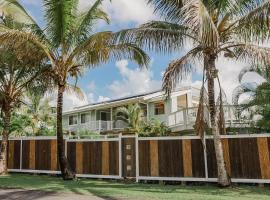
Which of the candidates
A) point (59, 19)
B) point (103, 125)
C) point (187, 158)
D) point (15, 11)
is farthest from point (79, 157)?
point (103, 125)

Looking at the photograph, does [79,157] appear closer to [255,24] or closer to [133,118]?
[255,24]

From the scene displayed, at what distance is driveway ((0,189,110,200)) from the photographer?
32.9 ft

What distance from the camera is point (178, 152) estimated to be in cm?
1380

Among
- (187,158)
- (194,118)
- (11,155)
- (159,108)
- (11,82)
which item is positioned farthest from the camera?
(159,108)

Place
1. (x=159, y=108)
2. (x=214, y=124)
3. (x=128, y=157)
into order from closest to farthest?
(x=214, y=124), (x=128, y=157), (x=159, y=108)

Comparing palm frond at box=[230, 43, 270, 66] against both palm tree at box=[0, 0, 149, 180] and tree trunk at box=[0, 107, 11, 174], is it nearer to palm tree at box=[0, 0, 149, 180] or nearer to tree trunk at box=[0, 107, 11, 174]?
palm tree at box=[0, 0, 149, 180]

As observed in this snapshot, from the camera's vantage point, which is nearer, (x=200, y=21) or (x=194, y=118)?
(x=200, y=21)

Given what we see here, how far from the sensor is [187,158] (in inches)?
536

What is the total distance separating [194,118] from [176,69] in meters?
11.1

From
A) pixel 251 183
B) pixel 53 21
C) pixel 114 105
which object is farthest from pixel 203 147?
pixel 114 105

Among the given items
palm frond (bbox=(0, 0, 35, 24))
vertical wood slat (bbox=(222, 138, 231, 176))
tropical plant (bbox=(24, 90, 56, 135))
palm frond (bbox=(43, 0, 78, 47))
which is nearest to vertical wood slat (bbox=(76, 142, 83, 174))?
palm frond (bbox=(43, 0, 78, 47))

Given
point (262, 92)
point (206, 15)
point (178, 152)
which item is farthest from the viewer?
point (262, 92)

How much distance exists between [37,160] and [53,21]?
6744mm

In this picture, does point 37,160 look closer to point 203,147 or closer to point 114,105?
point 203,147
